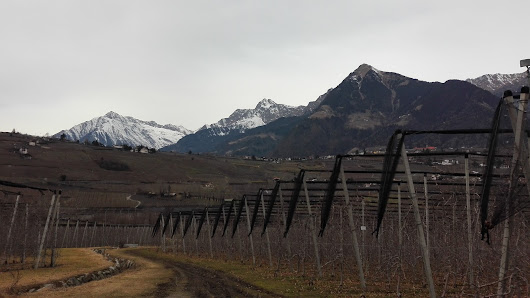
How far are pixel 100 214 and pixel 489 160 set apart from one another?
139617 mm

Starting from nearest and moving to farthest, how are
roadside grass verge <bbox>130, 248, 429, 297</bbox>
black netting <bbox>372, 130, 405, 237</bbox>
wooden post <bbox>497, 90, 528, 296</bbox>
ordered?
wooden post <bbox>497, 90, 528, 296</bbox> → black netting <bbox>372, 130, 405, 237</bbox> → roadside grass verge <bbox>130, 248, 429, 297</bbox>

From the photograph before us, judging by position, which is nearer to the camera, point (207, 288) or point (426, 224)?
point (426, 224)

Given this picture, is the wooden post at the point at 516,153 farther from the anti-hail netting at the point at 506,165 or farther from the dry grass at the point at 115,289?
the dry grass at the point at 115,289

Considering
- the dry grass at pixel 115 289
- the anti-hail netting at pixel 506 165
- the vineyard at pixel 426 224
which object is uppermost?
the anti-hail netting at pixel 506 165

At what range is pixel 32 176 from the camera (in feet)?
591

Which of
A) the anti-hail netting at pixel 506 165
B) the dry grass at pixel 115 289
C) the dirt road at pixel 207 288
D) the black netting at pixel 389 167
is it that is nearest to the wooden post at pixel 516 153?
the anti-hail netting at pixel 506 165

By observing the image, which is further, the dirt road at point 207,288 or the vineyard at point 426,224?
the dirt road at point 207,288

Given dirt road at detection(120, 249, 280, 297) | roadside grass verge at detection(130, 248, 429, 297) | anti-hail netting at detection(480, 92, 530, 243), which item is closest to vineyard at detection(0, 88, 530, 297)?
anti-hail netting at detection(480, 92, 530, 243)

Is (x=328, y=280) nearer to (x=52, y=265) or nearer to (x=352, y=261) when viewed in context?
(x=352, y=261)

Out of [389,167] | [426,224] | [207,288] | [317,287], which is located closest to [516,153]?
[389,167]

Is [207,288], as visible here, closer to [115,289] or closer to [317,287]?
[115,289]

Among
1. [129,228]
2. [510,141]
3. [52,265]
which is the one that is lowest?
[129,228]

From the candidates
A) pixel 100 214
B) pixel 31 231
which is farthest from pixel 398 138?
pixel 100 214

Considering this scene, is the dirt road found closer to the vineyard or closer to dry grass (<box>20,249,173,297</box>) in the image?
dry grass (<box>20,249,173,297</box>)
